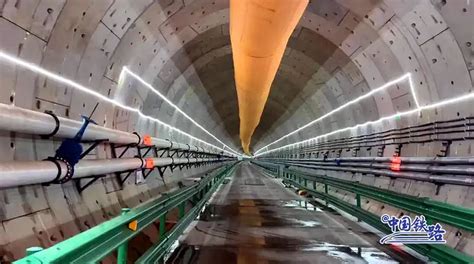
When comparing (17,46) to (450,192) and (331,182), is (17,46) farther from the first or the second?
(331,182)

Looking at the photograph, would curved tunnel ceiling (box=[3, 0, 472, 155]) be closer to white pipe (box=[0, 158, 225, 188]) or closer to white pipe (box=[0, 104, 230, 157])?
white pipe (box=[0, 104, 230, 157])

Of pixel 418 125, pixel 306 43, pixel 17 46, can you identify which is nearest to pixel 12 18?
pixel 17 46

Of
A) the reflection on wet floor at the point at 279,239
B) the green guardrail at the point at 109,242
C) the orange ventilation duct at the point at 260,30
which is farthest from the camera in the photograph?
the reflection on wet floor at the point at 279,239

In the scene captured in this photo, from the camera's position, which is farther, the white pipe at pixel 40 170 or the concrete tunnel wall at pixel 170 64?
the concrete tunnel wall at pixel 170 64

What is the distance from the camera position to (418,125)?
9.19 metres

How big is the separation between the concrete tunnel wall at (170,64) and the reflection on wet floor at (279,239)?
51.3 inches

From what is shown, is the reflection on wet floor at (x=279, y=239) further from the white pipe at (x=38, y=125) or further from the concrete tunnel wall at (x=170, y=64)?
the white pipe at (x=38, y=125)

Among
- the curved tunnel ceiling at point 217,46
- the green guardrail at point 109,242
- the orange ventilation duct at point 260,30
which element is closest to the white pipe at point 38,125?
the curved tunnel ceiling at point 217,46

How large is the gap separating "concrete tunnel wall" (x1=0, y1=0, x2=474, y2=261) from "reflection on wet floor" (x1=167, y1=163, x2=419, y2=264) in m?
1.30

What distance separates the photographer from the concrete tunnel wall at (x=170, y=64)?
5086mm

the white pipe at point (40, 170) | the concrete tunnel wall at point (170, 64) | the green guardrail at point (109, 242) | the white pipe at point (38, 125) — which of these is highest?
the concrete tunnel wall at point (170, 64)

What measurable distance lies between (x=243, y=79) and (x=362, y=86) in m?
3.95

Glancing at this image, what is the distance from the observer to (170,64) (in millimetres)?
11305

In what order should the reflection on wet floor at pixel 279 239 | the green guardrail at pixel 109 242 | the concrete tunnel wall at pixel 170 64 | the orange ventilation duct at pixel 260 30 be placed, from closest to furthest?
the green guardrail at pixel 109 242 < the concrete tunnel wall at pixel 170 64 < the orange ventilation duct at pixel 260 30 < the reflection on wet floor at pixel 279 239
